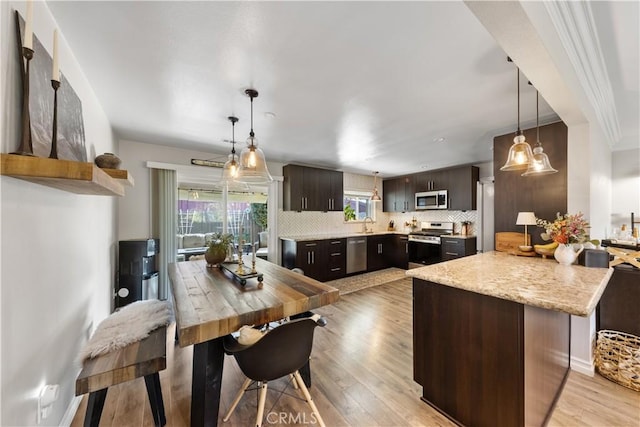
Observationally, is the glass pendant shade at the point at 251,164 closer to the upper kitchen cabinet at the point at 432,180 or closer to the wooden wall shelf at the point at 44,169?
the wooden wall shelf at the point at 44,169

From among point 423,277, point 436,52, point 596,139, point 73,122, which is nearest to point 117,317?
point 73,122

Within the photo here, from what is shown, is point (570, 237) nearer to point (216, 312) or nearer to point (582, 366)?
point (582, 366)

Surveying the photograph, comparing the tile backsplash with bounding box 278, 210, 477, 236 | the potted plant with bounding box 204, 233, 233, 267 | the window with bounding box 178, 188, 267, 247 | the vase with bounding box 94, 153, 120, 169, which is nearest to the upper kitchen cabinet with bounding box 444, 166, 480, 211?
the tile backsplash with bounding box 278, 210, 477, 236

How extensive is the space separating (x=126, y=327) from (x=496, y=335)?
228cm

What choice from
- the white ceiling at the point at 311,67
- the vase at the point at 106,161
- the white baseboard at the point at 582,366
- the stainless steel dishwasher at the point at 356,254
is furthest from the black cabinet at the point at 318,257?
the white baseboard at the point at 582,366

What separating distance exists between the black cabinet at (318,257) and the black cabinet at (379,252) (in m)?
0.75

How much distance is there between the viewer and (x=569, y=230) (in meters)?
2.02

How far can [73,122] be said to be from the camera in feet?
5.31

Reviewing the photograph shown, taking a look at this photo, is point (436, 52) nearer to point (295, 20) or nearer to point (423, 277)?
point (295, 20)

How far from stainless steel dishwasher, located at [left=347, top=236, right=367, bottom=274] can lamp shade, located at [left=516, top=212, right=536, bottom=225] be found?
314 cm

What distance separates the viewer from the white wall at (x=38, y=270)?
0.97 meters

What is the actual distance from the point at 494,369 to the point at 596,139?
2.58 m

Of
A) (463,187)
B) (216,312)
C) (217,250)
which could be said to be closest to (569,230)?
(216,312)

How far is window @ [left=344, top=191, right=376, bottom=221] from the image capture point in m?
6.26
